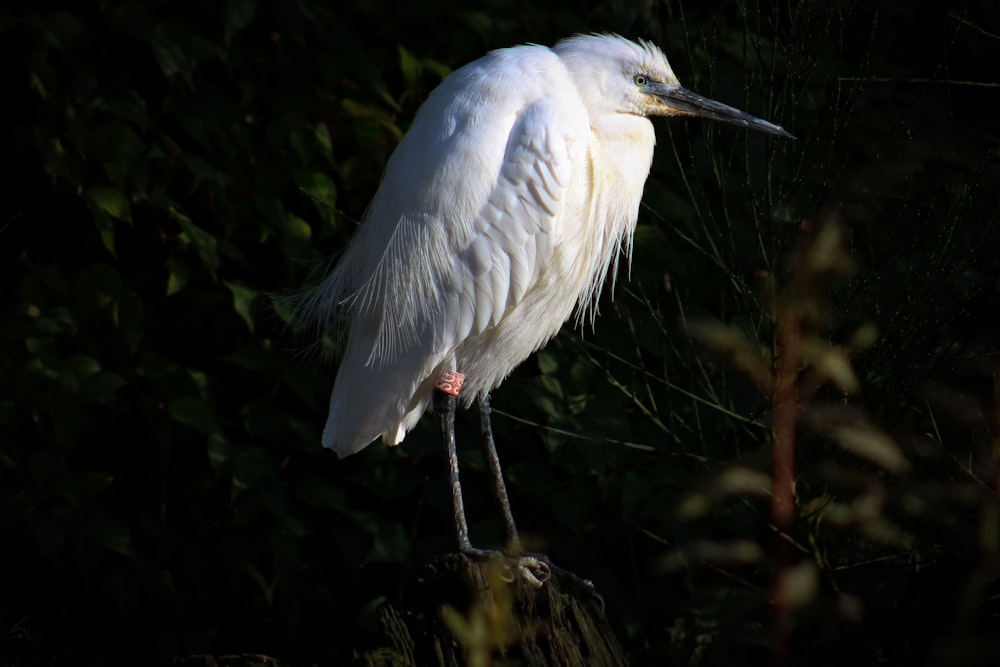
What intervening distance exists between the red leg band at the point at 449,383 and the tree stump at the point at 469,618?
1.52 feet

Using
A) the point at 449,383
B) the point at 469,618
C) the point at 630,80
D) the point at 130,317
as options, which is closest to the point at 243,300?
the point at 130,317

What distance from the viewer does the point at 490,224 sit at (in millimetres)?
2041

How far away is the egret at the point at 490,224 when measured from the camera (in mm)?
2023

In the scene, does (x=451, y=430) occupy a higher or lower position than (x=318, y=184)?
lower

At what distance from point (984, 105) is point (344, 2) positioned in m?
1.75

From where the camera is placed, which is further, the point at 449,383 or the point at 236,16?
the point at 236,16

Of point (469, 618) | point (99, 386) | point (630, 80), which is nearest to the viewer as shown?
point (469, 618)

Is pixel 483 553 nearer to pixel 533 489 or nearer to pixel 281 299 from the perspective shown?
pixel 533 489

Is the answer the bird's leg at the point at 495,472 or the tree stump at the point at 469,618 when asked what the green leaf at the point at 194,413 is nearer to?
the bird's leg at the point at 495,472

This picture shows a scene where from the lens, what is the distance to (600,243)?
2275 mm

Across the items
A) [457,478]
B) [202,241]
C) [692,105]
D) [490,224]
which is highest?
[692,105]

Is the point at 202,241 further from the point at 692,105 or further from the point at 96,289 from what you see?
the point at 692,105

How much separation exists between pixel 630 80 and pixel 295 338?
1.09 m

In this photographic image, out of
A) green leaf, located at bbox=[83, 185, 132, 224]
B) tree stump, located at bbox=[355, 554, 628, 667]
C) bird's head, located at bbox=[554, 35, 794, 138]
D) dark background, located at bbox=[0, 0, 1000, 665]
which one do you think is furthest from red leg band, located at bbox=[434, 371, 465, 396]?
green leaf, located at bbox=[83, 185, 132, 224]
